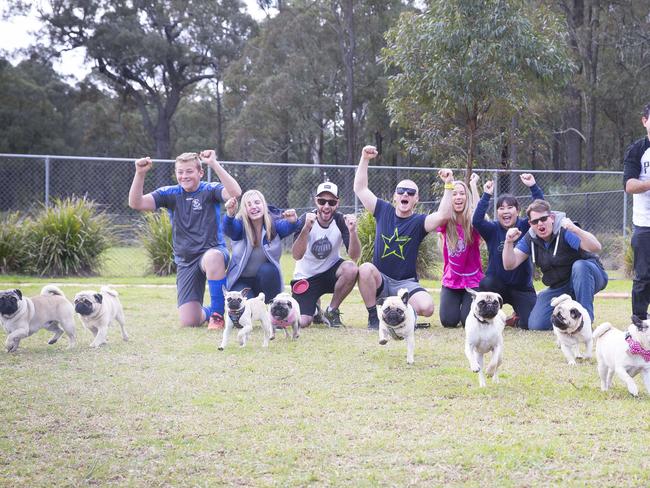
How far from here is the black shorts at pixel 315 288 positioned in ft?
30.4

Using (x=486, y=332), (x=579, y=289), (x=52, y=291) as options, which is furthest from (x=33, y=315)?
(x=579, y=289)

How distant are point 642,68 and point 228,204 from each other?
32.9 meters

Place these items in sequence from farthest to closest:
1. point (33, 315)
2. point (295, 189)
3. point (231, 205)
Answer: point (295, 189)
point (231, 205)
point (33, 315)

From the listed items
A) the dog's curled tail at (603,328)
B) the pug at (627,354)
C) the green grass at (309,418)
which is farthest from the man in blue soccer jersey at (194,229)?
the pug at (627,354)

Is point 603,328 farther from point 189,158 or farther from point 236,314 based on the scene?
point 189,158

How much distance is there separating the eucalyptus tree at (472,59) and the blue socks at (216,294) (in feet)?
19.6

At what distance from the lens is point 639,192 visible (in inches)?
274

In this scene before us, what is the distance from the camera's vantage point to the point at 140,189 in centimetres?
905

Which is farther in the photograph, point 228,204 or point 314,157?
point 314,157

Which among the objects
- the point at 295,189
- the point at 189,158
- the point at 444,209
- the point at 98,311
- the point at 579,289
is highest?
the point at 295,189

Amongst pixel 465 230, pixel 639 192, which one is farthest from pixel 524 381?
pixel 465 230

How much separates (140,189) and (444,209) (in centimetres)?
332

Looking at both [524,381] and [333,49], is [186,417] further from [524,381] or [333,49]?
[333,49]

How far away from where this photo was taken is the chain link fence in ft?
55.2
